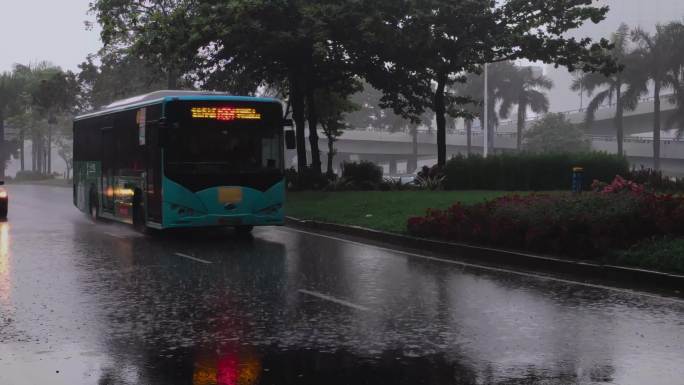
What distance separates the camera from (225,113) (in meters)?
17.8

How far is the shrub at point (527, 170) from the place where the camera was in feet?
104

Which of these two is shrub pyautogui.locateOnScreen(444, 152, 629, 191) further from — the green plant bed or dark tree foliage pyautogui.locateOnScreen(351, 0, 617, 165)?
the green plant bed

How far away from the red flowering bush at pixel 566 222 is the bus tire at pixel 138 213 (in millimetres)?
6526

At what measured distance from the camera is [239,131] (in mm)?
17859

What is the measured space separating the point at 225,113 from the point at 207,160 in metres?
1.07

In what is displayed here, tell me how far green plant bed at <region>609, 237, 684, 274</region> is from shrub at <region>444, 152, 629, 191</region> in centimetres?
1862

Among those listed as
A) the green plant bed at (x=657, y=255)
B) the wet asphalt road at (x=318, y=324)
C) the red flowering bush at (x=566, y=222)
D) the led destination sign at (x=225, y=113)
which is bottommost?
the wet asphalt road at (x=318, y=324)

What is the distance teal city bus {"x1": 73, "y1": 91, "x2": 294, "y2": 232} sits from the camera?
17.4 meters

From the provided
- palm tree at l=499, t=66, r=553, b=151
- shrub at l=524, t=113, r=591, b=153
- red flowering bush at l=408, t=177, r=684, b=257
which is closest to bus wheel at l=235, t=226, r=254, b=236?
red flowering bush at l=408, t=177, r=684, b=257

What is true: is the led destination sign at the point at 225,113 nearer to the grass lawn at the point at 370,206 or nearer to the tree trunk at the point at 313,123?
the grass lawn at the point at 370,206

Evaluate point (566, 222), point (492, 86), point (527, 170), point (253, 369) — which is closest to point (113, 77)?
point (527, 170)

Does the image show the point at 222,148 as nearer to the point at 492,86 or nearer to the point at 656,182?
the point at 656,182

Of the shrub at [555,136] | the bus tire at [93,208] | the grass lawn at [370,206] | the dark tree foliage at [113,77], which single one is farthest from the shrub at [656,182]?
the shrub at [555,136]

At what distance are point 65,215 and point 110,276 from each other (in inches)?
584
